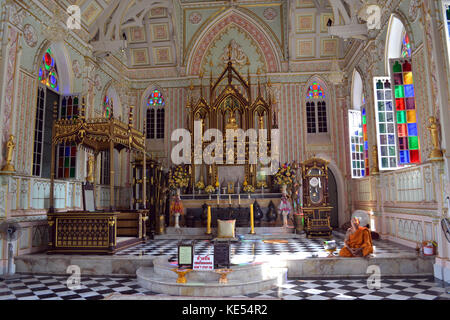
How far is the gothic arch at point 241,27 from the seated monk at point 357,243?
398 inches

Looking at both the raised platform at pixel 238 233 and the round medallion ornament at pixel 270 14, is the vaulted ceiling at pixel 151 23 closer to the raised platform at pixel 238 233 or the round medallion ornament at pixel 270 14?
the round medallion ornament at pixel 270 14

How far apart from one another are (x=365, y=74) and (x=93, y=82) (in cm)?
1010

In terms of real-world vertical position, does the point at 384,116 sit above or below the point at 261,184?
above

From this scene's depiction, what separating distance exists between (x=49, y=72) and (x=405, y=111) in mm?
10395

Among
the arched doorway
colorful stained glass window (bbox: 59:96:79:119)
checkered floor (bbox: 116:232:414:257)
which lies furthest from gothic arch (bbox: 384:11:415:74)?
colorful stained glass window (bbox: 59:96:79:119)

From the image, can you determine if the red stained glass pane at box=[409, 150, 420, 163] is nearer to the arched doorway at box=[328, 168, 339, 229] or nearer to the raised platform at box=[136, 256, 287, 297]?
the raised platform at box=[136, 256, 287, 297]

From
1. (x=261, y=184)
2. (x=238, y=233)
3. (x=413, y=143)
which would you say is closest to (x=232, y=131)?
(x=261, y=184)

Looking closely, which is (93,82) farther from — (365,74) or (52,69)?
(365,74)

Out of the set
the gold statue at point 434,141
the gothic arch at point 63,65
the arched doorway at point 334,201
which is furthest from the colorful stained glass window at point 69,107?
the arched doorway at point 334,201

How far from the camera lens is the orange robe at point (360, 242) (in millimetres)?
7141

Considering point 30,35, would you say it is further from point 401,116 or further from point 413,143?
point 413,143

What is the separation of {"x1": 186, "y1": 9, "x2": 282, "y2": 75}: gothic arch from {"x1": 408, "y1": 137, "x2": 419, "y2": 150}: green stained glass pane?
847cm

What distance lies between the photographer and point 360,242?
287 inches
